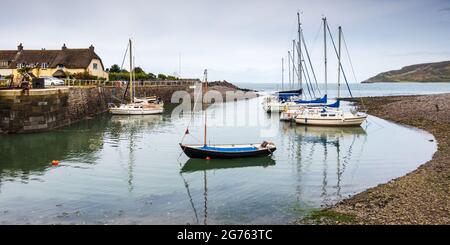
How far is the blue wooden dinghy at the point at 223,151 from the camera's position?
29469mm

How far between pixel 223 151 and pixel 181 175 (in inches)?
180

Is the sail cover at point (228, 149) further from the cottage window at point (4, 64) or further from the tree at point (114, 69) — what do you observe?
the tree at point (114, 69)

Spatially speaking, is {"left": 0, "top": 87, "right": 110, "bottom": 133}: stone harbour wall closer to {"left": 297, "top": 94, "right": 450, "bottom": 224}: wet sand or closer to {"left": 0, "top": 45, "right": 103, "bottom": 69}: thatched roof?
{"left": 0, "top": 45, "right": 103, "bottom": 69}: thatched roof

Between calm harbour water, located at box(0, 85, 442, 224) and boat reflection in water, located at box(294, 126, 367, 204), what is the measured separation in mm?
90

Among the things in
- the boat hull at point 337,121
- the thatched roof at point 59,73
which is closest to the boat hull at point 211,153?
the boat hull at point 337,121

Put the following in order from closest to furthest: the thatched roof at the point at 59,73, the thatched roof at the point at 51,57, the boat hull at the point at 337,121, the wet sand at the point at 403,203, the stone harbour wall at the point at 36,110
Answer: the wet sand at the point at 403,203, the stone harbour wall at the point at 36,110, the boat hull at the point at 337,121, the thatched roof at the point at 59,73, the thatched roof at the point at 51,57

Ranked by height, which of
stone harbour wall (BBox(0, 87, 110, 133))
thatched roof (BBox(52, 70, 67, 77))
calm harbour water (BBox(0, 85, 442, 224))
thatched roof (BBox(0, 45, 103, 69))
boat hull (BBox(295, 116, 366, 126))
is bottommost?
calm harbour water (BBox(0, 85, 442, 224))

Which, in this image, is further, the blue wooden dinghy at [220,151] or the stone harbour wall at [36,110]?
the stone harbour wall at [36,110]

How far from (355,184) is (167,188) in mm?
11209

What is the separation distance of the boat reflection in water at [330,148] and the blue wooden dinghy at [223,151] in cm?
327

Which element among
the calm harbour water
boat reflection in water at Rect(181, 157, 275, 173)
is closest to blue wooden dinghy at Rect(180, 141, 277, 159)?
boat reflection in water at Rect(181, 157, 275, 173)

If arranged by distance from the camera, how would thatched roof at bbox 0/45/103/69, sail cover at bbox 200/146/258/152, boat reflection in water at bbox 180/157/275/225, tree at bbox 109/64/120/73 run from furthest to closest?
tree at bbox 109/64/120/73 < thatched roof at bbox 0/45/103/69 < sail cover at bbox 200/146/258/152 < boat reflection in water at bbox 180/157/275/225

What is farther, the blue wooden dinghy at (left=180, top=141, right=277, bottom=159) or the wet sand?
the blue wooden dinghy at (left=180, top=141, right=277, bottom=159)

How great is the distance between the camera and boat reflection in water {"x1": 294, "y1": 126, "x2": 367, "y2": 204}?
23.1m
